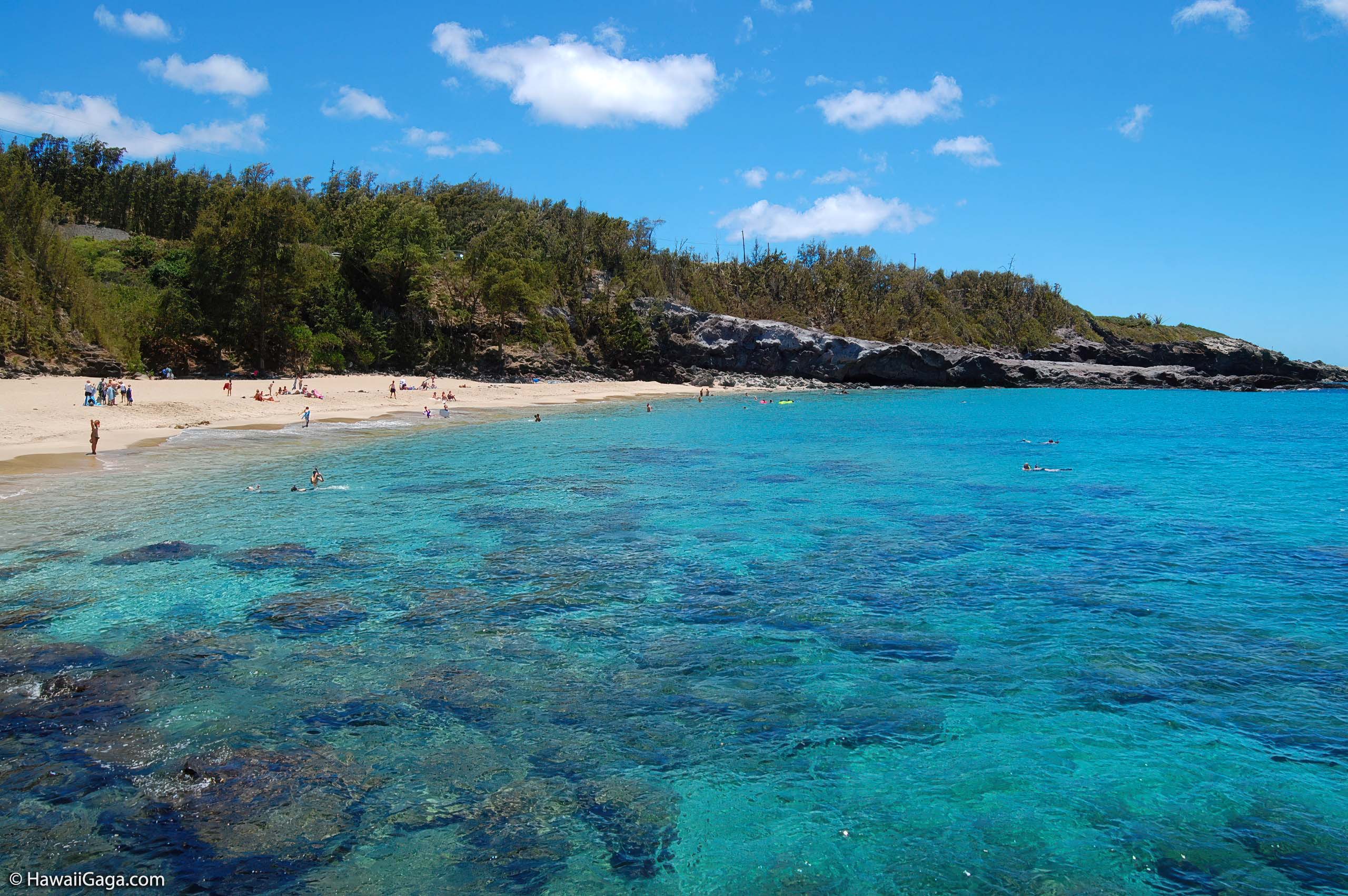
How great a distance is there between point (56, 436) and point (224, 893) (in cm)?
3050

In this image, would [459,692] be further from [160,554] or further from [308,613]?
[160,554]

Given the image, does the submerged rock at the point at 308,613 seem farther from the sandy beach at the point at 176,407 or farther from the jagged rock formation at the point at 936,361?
the jagged rock formation at the point at 936,361

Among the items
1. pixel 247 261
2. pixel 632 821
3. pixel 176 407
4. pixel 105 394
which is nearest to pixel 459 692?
pixel 632 821

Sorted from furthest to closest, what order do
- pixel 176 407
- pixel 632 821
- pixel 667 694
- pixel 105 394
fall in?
pixel 176 407 → pixel 105 394 → pixel 667 694 → pixel 632 821

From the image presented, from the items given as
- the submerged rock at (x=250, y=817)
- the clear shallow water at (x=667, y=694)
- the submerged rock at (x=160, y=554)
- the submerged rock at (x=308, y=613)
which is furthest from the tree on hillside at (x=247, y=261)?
the submerged rock at (x=250, y=817)

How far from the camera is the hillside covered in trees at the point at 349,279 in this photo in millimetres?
47156

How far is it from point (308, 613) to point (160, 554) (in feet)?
17.5

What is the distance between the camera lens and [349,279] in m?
67.4

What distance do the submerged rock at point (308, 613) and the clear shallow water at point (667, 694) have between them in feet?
0.26

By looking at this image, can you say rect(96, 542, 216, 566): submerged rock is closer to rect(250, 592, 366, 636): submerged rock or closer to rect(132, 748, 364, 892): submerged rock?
rect(250, 592, 366, 636): submerged rock

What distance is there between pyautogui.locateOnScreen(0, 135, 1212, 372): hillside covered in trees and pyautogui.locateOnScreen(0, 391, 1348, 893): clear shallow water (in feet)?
110

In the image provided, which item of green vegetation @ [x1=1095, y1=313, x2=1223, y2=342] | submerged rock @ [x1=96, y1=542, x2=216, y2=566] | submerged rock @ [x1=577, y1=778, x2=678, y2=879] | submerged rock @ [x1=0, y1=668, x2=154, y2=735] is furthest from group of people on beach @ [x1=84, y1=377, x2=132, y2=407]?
green vegetation @ [x1=1095, y1=313, x2=1223, y2=342]

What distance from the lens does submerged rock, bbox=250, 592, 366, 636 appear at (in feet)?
39.5

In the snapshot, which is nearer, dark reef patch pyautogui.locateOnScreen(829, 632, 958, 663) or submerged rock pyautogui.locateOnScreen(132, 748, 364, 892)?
submerged rock pyautogui.locateOnScreen(132, 748, 364, 892)
